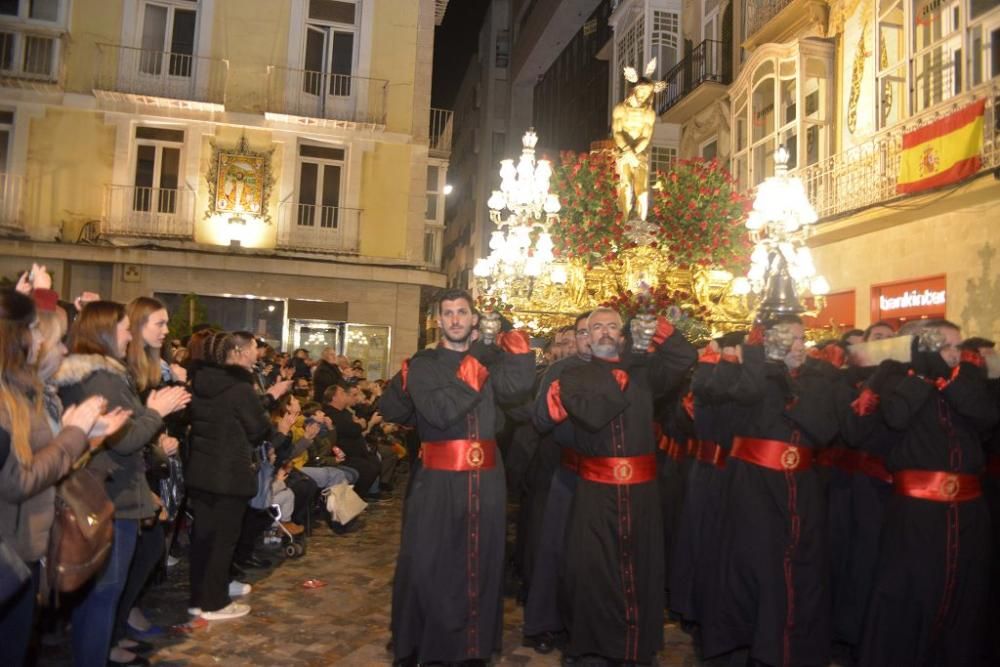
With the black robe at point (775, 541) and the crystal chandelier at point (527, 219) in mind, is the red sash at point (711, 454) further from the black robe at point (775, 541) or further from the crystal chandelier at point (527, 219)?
the crystal chandelier at point (527, 219)

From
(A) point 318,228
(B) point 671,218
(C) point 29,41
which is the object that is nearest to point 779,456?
(B) point 671,218

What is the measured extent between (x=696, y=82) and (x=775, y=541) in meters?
15.0

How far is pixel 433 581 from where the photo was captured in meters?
4.46

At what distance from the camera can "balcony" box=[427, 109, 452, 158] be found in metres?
22.1

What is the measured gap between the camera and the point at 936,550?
177 inches

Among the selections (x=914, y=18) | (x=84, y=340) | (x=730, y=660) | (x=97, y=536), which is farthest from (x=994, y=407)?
(x=914, y=18)

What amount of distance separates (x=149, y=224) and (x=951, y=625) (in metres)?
17.1

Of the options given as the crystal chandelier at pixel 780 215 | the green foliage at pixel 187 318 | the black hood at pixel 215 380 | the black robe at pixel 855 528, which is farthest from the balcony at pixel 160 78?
the black robe at pixel 855 528

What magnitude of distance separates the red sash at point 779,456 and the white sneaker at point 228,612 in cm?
351

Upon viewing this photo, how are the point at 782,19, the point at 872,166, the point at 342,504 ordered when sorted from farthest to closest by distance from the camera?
the point at 782,19 → the point at 872,166 → the point at 342,504

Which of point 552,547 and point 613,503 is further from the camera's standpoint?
point 552,547

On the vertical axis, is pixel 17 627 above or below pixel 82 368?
below

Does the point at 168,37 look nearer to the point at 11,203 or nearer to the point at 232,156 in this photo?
the point at 232,156

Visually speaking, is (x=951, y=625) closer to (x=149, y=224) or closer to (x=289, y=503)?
(x=289, y=503)
